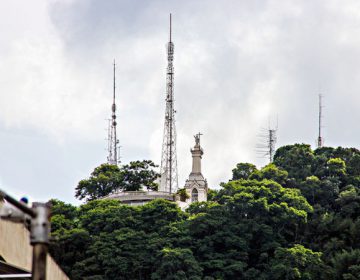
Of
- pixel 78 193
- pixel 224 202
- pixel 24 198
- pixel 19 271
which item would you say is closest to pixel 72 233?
pixel 224 202

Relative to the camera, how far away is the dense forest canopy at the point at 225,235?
56344 mm

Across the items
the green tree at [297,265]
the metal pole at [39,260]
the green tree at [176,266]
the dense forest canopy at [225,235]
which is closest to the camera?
the metal pole at [39,260]

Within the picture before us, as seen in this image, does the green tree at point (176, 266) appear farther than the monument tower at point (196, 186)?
No

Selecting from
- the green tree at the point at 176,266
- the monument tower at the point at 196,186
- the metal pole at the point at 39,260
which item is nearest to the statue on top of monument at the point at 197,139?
the monument tower at the point at 196,186

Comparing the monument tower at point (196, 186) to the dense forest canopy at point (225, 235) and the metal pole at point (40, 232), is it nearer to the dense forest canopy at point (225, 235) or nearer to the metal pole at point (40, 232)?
the dense forest canopy at point (225, 235)

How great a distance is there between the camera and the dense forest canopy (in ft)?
185

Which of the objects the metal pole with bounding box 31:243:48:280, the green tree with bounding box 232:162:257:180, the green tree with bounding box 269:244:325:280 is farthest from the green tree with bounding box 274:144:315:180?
the metal pole with bounding box 31:243:48:280

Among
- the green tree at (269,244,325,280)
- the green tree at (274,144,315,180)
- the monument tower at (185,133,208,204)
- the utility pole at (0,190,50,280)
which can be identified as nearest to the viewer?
the utility pole at (0,190,50,280)

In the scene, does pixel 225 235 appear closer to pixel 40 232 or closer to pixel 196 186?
pixel 196 186

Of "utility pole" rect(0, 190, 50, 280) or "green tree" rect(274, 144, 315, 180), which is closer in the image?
"utility pole" rect(0, 190, 50, 280)

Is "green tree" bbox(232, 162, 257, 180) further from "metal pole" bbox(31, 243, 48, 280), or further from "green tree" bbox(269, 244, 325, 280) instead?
"metal pole" bbox(31, 243, 48, 280)

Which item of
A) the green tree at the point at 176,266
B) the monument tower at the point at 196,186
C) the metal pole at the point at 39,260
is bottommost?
the metal pole at the point at 39,260

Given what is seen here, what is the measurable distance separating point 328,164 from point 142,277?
18208mm

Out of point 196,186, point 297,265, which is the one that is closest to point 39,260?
point 297,265
